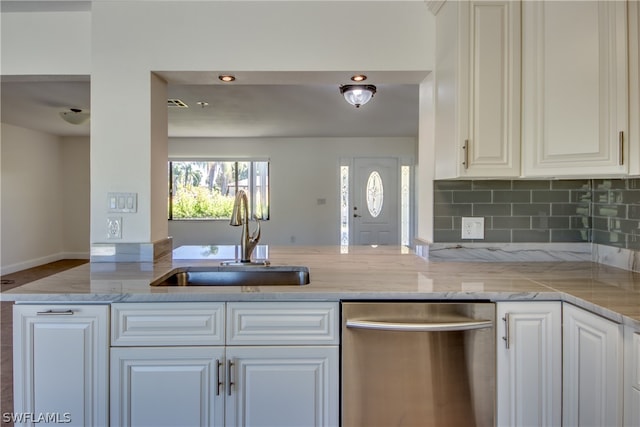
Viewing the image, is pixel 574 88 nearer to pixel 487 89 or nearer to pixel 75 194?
pixel 487 89

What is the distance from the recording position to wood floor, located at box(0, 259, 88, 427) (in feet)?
7.28

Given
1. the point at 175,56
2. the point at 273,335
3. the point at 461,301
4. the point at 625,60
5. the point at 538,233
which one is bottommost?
the point at 273,335

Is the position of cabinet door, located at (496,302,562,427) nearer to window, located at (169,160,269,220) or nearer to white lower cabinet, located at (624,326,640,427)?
white lower cabinet, located at (624,326,640,427)

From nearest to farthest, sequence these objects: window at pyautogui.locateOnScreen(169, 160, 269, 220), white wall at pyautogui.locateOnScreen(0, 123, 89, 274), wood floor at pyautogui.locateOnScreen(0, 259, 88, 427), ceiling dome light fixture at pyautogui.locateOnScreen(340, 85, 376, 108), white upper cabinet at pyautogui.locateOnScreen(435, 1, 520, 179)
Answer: white upper cabinet at pyautogui.locateOnScreen(435, 1, 520, 179) → wood floor at pyautogui.locateOnScreen(0, 259, 88, 427) → ceiling dome light fixture at pyautogui.locateOnScreen(340, 85, 376, 108) → white wall at pyautogui.locateOnScreen(0, 123, 89, 274) → window at pyautogui.locateOnScreen(169, 160, 269, 220)

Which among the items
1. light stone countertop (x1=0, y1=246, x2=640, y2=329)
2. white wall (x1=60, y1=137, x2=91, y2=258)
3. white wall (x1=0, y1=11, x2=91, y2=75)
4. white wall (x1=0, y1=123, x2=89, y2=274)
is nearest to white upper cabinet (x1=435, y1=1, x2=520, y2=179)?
light stone countertop (x1=0, y1=246, x2=640, y2=329)

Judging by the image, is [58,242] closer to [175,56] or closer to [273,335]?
[175,56]

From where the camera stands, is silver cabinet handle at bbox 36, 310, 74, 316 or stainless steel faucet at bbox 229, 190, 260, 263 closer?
silver cabinet handle at bbox 36, 310, 74, 316

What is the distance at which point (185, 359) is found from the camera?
1.32m

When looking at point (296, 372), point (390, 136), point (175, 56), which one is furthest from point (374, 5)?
point (390, 136)

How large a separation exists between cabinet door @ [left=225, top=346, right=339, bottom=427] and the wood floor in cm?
131

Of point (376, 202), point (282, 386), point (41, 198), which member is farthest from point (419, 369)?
point (41, 198)

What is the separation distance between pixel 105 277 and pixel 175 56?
1.16 metres

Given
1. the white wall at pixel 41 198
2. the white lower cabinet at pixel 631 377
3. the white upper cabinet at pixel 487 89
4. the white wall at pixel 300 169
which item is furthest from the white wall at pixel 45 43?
the white wall at pixel 300 169

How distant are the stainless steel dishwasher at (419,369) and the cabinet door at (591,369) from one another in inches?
9.5
